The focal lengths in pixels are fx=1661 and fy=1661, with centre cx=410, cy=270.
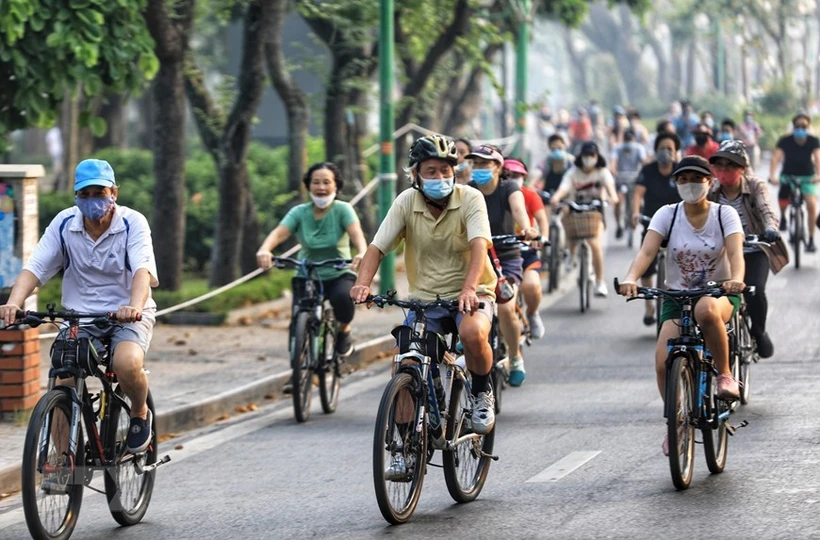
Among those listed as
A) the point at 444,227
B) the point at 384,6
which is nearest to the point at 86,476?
the point at 444,227

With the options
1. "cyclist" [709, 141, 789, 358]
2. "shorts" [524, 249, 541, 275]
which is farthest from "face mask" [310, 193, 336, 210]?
"cyclist" [709, 141, 789, 358]

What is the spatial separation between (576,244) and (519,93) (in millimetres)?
10271

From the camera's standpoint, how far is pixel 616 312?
17.5 meters

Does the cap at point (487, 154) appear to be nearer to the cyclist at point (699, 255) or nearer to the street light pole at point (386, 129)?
the cyclist at point (699, 255)

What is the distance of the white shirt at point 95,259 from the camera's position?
7.70 meters

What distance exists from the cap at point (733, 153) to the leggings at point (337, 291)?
2848mm

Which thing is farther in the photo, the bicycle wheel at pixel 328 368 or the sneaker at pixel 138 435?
the bicycle wheel at pixel 328 368

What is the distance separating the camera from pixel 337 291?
38.4ft

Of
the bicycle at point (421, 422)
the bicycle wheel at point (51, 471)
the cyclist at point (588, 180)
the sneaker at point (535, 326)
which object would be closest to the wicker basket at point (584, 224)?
the cyclist at point (588, 180)

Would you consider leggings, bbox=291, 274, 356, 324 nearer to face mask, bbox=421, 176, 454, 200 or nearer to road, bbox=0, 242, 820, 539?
road, bbox=0, 242, 820, 539

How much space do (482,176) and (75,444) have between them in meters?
4.72

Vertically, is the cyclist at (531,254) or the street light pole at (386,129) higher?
the street light pole at (386,129)

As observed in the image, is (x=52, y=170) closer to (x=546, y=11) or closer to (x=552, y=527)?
(x=546, y=11)

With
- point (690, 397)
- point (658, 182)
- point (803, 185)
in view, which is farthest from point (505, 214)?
point (803, 185)
